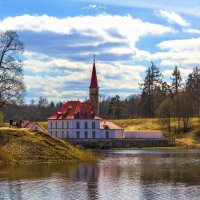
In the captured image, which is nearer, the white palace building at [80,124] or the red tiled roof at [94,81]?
the white palace building at [80,124]

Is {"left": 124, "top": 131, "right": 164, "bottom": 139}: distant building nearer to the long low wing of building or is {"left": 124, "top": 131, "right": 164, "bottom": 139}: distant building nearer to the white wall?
the long low wing of building

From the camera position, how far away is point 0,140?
190 feet

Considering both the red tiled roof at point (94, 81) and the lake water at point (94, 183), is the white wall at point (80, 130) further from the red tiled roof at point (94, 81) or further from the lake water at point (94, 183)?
the lake water at point (94, 183)

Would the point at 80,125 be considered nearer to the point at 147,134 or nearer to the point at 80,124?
the point at 80,124

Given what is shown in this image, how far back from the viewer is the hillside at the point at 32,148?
184 ft

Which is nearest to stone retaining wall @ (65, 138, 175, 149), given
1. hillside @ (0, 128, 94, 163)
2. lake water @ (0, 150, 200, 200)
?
hillside @ (0, 128, 94, 163)

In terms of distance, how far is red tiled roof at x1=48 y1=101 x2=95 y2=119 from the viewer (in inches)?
5003

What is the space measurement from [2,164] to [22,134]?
24.8 ft

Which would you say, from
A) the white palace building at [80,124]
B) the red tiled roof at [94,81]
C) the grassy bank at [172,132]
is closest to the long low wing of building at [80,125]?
the white palace building at [80,124]

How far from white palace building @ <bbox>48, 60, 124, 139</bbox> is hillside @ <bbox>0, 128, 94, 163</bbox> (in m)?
64.1

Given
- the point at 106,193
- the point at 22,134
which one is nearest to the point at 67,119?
the point at 22,134

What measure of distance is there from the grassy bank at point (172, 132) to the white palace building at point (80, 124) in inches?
578

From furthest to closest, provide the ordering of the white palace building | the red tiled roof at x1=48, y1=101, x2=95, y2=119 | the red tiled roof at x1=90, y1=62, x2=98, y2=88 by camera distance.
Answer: the red tiled roof at x1=90, y1=62, x2=98, y2=88, the red tiled roof at x1=48, y1=101, x2=95, y2=119, the white palace building

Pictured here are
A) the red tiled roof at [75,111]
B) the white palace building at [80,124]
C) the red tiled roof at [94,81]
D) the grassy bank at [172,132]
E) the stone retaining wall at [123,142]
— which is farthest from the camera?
the red tiled roof at [94,81]
